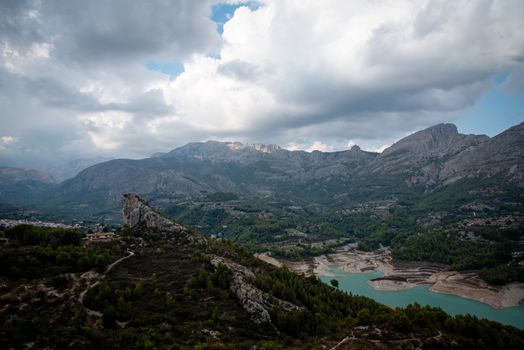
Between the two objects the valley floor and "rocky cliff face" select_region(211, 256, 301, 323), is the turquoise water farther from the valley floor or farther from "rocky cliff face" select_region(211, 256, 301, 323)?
"rocky cliff face" select_region(211, 256, 301, 323)

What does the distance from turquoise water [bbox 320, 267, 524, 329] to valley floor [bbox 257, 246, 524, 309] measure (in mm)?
3192

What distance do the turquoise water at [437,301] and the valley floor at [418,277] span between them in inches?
126

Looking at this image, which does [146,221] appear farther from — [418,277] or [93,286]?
[418,277]

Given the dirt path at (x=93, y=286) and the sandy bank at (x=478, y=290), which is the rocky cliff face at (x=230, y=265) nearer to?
the dirt path at (x=93, y=286)

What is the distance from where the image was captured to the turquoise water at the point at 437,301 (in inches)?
4104

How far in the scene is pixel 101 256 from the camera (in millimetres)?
67312

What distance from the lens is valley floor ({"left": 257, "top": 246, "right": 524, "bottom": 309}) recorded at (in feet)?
395

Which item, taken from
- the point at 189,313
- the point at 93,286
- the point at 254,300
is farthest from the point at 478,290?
the point at 93,286

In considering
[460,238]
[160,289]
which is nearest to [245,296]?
[160,289]

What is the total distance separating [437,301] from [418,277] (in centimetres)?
3198

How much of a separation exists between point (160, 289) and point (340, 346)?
3341 centimetres

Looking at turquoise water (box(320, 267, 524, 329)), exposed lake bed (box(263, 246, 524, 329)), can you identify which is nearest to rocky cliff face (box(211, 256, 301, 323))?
turquoise water (box(320, 267, 524, 329))

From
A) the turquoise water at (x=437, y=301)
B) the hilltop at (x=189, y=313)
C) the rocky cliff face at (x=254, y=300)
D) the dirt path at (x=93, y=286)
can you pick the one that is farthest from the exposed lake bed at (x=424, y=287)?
the dirt path at (x=93, y=286)

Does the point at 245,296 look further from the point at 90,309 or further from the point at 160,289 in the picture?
the point at 90,309
